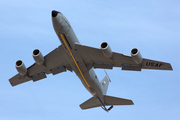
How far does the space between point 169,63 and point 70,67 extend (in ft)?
37.1

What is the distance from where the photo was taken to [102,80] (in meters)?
38.2

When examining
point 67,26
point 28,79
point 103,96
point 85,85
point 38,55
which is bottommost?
point 103,96

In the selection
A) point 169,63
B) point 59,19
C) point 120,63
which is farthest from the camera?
point 120,63

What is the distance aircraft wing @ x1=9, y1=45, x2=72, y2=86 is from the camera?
3141 centimetres

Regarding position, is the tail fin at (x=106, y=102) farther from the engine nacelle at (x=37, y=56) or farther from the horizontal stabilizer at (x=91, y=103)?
the engine nacelle at (x=37, y=56)

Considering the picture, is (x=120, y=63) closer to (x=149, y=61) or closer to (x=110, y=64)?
(x=110, y=64)

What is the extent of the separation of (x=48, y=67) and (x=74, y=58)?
15.3 feet

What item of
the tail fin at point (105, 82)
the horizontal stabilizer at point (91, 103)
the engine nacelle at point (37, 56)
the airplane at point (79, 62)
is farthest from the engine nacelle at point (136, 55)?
the tail fin at point (105, 82)

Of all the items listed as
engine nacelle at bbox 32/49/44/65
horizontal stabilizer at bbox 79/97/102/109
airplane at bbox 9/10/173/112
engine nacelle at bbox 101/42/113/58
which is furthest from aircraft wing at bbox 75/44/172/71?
horizontal stabilizer at bbox 79/97/102/109

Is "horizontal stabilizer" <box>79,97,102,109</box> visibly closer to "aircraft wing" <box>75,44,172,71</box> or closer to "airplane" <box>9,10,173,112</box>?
"airplane" <box>9,10,173,112</box>

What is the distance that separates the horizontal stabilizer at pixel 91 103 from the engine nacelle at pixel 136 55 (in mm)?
10334

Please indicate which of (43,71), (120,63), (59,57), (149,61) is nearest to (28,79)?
(43,71)

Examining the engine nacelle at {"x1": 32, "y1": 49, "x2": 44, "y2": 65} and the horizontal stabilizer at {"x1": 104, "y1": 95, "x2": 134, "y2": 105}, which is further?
the horizontal stabilizer at {"x1": 104, "y1": 95, "x2": 134, "y2": 105}

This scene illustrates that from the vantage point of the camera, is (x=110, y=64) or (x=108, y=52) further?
(x=110, y=64)
